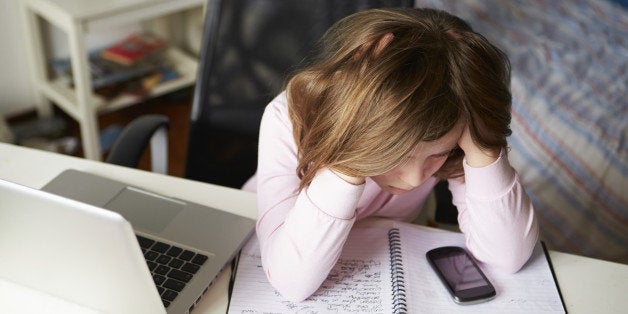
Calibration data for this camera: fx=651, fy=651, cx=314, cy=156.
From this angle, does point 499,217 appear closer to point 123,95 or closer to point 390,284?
point 390,284

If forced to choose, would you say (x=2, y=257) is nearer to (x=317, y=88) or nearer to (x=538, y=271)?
(x=317, y=88)

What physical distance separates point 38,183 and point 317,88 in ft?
1.61

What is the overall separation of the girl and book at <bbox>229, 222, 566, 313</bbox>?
0.07 ft

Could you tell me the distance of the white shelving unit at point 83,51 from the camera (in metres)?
1.83

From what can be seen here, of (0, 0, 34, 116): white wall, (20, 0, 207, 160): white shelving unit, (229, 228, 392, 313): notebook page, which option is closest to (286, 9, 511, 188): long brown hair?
(229, 228, 392, 313): notebook page

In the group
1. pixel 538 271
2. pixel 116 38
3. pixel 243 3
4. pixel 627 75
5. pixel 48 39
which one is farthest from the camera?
pixel 116 38

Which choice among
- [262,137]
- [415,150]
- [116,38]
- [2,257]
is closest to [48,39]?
[116,38]

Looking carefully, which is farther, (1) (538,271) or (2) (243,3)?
(2) (243,3)

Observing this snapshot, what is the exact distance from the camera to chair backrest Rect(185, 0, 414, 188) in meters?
1.20

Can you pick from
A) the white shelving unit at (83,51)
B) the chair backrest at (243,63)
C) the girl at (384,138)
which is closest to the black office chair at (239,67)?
the chair backrest at (243,63)

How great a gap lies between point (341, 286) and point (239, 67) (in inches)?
20.7

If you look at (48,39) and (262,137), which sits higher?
(262,137)

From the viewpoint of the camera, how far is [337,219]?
32.9 inches

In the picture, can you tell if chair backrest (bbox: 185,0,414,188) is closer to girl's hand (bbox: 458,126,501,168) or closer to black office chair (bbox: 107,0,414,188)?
black office chair (bbox: 107,0,414,188)
